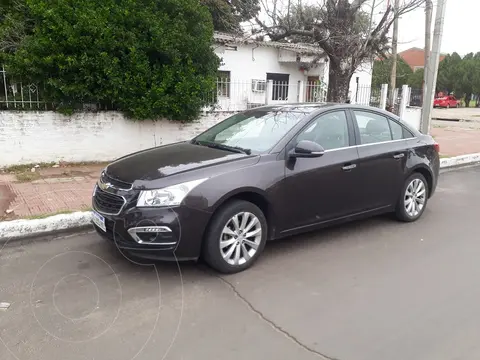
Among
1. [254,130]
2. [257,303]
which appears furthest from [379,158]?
[257,303]

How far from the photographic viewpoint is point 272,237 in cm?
434

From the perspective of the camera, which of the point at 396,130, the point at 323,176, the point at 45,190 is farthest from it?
the point at 45,190

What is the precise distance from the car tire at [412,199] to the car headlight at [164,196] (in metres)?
3.05

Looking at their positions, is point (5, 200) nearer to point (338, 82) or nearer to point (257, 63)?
point (338, 82)

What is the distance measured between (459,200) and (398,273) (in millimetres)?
3599

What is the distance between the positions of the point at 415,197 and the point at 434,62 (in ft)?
20.9

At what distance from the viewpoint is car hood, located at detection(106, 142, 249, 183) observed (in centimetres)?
398

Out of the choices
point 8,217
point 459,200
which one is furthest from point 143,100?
point 459,200

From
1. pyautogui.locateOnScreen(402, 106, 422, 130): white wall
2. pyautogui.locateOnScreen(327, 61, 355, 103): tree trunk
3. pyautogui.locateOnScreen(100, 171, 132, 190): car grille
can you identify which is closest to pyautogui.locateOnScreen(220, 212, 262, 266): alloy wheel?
pyautogui.locateOnScreen(100, 171, 132, 190): car grille

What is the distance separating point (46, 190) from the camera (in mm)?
6590

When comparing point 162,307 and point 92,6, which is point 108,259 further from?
point 92,6

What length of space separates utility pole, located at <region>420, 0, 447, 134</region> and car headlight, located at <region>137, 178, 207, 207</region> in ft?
29.8

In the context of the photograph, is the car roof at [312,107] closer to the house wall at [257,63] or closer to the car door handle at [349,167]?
the car door handle at [349,167]

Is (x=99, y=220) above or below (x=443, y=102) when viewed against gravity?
below
